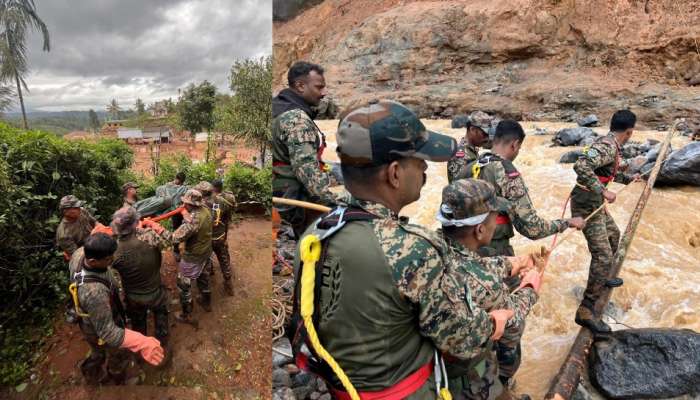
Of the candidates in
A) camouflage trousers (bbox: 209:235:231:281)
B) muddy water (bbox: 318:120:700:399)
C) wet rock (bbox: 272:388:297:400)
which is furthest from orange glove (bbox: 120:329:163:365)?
muddy water (bbox: 318:120:700:399)

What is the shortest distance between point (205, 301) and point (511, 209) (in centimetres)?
284

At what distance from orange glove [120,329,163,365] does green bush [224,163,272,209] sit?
1145 millimetres

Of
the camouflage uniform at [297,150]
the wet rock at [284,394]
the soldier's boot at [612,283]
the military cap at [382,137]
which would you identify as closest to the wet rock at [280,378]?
the wet rock at [284,394]

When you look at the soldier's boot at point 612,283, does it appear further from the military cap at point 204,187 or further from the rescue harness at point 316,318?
the military cap at point 204,187

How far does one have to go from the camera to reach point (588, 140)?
1241cm

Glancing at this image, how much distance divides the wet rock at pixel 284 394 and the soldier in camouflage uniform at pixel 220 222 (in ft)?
3.65

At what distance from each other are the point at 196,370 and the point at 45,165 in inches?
66.1

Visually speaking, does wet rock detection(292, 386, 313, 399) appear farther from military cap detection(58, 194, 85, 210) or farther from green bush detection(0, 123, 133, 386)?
military cap detection(58, 194, 85, 210)

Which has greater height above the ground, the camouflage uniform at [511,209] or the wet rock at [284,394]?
the camouflage uniform at [511,209]

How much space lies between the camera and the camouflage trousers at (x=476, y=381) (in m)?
2.18

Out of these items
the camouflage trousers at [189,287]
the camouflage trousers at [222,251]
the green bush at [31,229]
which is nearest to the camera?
the green bush at [31,229]

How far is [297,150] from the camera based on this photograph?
124 inches

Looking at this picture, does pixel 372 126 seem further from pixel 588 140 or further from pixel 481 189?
pixel 588 140

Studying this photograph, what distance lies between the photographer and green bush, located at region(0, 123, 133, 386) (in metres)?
2.48
